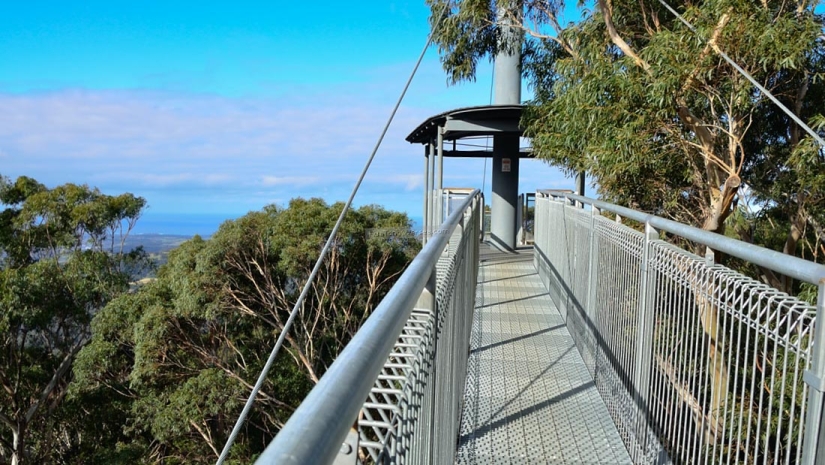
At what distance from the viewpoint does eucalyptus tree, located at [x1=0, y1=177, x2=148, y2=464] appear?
57.5ft

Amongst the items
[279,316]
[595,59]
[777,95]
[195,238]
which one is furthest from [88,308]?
[777,95]

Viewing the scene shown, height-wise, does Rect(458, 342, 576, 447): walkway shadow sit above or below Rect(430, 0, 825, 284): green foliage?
below

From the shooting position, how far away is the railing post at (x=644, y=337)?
3445 mm

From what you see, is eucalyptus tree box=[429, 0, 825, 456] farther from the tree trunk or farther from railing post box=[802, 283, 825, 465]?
the tree trunk

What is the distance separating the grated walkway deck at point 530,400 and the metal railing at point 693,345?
16 cm

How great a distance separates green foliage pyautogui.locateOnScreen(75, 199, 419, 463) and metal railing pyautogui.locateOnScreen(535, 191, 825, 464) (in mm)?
11272

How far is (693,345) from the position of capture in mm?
3170

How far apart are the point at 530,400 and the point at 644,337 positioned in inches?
49.7

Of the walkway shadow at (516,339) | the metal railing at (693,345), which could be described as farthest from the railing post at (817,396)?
the walkway shadow at (516,339)

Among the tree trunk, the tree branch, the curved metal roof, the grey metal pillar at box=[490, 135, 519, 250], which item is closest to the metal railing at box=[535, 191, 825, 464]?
the curved metal roof

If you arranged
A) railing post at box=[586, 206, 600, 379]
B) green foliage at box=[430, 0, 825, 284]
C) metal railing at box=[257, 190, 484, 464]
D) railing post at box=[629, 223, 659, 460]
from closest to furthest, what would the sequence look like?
metal railing at box=[257, 190, 484, 464] → railing post at box=[629, 223, 659, 460] → railing post at box=[586, 206, 600, 379] → green foliage at box=[430, 0, 825, 284]

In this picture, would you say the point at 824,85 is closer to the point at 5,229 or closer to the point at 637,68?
the point at 637,68

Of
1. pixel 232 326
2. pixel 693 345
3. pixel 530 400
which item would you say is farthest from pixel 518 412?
pixel 232 326

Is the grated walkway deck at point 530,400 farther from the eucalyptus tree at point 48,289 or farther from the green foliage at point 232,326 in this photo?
the eucalyptus tree at point 48,289
